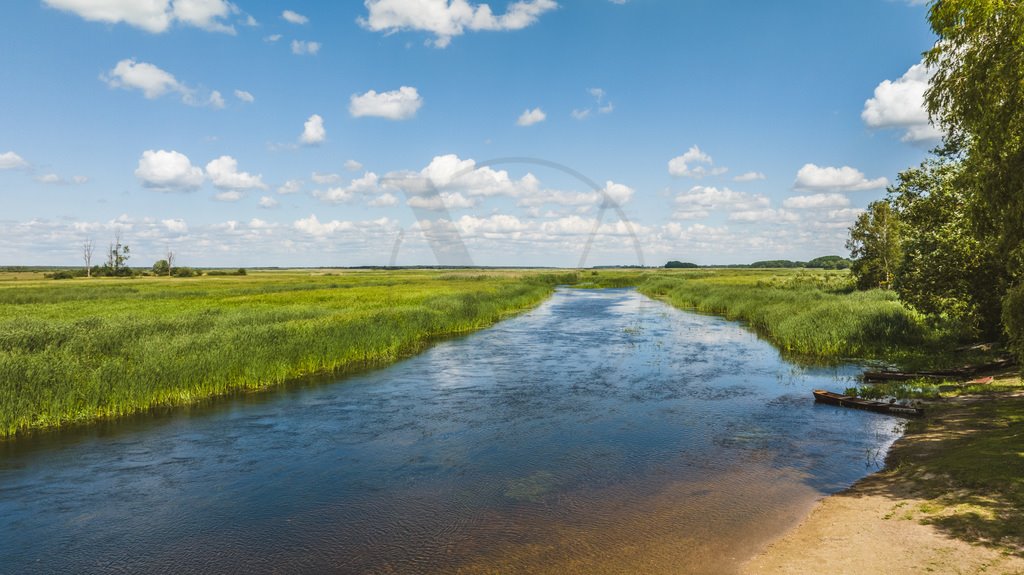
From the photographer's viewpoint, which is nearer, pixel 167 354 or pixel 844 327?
pixel 167 354

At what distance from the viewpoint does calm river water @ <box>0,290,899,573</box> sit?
9.89m

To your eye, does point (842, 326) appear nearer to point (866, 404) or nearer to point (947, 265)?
point (947, 265)

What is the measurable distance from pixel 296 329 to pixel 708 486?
2408 centimetres

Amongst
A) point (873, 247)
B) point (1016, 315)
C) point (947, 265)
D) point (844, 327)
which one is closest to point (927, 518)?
point (1016, 315)

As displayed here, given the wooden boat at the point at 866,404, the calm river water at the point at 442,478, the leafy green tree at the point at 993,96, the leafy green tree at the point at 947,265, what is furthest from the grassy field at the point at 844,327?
the leafy green tree at the point at 993,96

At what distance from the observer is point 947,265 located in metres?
23.7

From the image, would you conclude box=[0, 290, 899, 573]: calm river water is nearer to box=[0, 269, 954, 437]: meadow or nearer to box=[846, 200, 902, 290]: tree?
box=[0, 269, 954, 437]: meadow

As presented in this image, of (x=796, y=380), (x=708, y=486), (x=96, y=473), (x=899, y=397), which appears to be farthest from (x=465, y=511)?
(x=796, y=380)

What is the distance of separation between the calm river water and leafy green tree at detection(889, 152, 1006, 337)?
6.86 m

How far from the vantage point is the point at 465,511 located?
11.6 metres

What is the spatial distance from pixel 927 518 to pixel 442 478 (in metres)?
10.3

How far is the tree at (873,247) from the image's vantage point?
57781 millimetres

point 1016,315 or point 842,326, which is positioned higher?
point 1016,315

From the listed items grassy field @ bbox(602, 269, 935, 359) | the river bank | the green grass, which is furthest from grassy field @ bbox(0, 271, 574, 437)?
grassy field @ bbox(602, 269, 935, 359)
